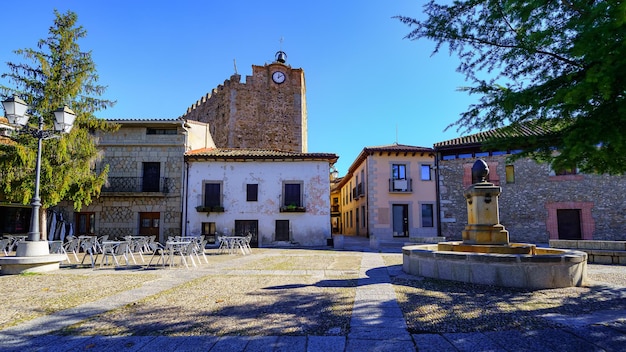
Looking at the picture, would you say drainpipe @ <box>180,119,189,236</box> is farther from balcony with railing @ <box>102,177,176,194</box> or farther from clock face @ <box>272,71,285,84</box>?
clock face @ <box>272,71,285,84</box>

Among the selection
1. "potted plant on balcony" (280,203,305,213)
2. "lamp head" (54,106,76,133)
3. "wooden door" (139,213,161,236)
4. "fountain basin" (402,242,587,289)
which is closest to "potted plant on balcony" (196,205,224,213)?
"wooden door" (139,213,161,236)

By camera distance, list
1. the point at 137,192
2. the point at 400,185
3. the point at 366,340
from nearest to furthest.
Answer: the point at 366,340
the point at 137,192
the point at 400,185

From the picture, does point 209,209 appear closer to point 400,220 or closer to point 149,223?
point 149,223

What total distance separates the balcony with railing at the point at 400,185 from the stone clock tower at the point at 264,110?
1163 cm

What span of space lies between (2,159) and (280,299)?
41.5ft

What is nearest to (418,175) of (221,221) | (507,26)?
A: (221,221)

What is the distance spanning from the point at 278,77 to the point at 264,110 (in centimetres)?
332

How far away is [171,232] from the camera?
1719cm

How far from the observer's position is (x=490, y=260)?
5934 mm

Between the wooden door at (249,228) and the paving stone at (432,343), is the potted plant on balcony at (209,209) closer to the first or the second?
the wooden door at (249,228)

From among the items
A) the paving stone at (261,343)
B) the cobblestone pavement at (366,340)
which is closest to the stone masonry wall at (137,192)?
the cobblestone pavement at (366,340)

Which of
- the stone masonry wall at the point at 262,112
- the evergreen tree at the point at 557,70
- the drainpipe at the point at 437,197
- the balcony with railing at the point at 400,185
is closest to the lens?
the evergreen tree at the point at 557,70

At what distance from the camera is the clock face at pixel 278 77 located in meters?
30.7

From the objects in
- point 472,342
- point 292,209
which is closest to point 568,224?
point 292,209
